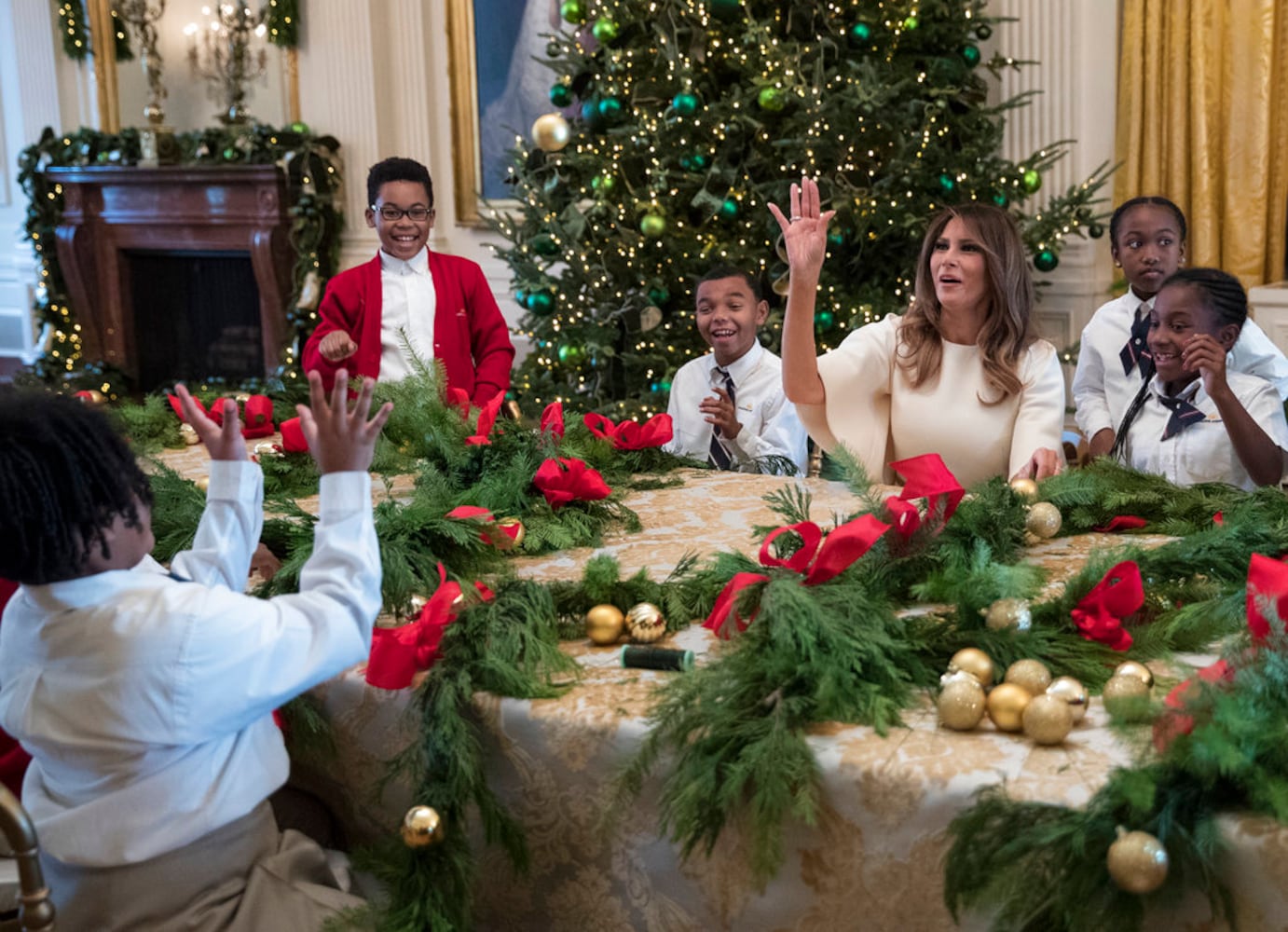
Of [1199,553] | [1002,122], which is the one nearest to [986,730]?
[1199,553]

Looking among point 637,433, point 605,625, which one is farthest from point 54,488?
point 637,433

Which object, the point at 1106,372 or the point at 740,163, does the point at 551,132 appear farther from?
the point at 1106,372

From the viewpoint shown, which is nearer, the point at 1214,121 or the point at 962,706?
the point at 962,706

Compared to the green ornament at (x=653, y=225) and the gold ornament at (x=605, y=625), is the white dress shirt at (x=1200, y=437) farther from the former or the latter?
the green ornament at (x=653, y=225)

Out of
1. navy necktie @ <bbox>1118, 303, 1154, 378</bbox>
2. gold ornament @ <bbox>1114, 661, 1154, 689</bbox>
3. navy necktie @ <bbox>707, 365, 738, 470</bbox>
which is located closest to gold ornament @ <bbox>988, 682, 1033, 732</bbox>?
gold ornament @ <bbox>1114, 661, 1154, 689</bbox>

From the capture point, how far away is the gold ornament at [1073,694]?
140cm

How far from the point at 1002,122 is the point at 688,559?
390cm

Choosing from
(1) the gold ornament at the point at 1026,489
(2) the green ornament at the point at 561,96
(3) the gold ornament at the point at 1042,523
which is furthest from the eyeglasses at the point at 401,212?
(3) the gold ornament at the point at 1042,523

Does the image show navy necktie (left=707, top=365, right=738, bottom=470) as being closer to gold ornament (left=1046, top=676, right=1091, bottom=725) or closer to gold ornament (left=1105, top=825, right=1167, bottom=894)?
gold ornament (left=1046, top=676, right=1091, bottom=725)

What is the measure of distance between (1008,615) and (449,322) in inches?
114

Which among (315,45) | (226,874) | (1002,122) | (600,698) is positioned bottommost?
(226,874)

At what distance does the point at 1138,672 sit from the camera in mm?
1450

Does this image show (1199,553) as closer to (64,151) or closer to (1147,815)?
(1147,815)

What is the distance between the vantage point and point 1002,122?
17.4 ft
